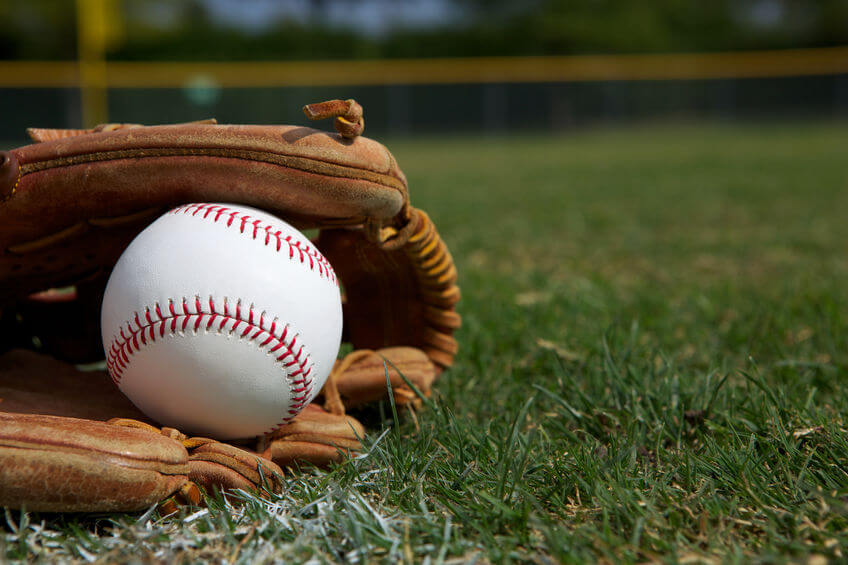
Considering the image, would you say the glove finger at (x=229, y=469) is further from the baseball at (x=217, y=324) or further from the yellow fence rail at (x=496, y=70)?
the yellow fence rail at (x=496, y=70)

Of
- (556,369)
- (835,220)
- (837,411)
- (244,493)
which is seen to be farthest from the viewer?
(835,220)

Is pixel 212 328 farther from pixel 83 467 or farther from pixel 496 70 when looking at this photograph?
pixel 496 70

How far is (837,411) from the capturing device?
1.58 m

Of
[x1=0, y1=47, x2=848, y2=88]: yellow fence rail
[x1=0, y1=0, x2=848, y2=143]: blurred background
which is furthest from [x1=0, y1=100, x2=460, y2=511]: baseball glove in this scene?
[x1=0, y1=47, x2=848, y2=88]: yellow fence rail

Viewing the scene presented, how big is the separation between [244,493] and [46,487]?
0.33 meters

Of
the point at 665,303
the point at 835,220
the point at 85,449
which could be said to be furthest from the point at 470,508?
the point at 835,220

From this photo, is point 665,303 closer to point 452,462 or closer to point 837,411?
point 837,411

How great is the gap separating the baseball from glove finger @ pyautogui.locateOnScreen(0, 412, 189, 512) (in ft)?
0.43

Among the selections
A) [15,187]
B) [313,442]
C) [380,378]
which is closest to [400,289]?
[380,378]

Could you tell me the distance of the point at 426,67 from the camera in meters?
17.0

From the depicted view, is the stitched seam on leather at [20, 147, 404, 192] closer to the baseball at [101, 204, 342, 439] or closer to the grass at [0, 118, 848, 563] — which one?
the baseball at [101, 204, 342, 439]

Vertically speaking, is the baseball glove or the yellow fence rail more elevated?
the yellow fence rail

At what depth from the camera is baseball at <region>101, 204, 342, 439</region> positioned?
1.35 m

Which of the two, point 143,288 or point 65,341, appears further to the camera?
point 65,341
